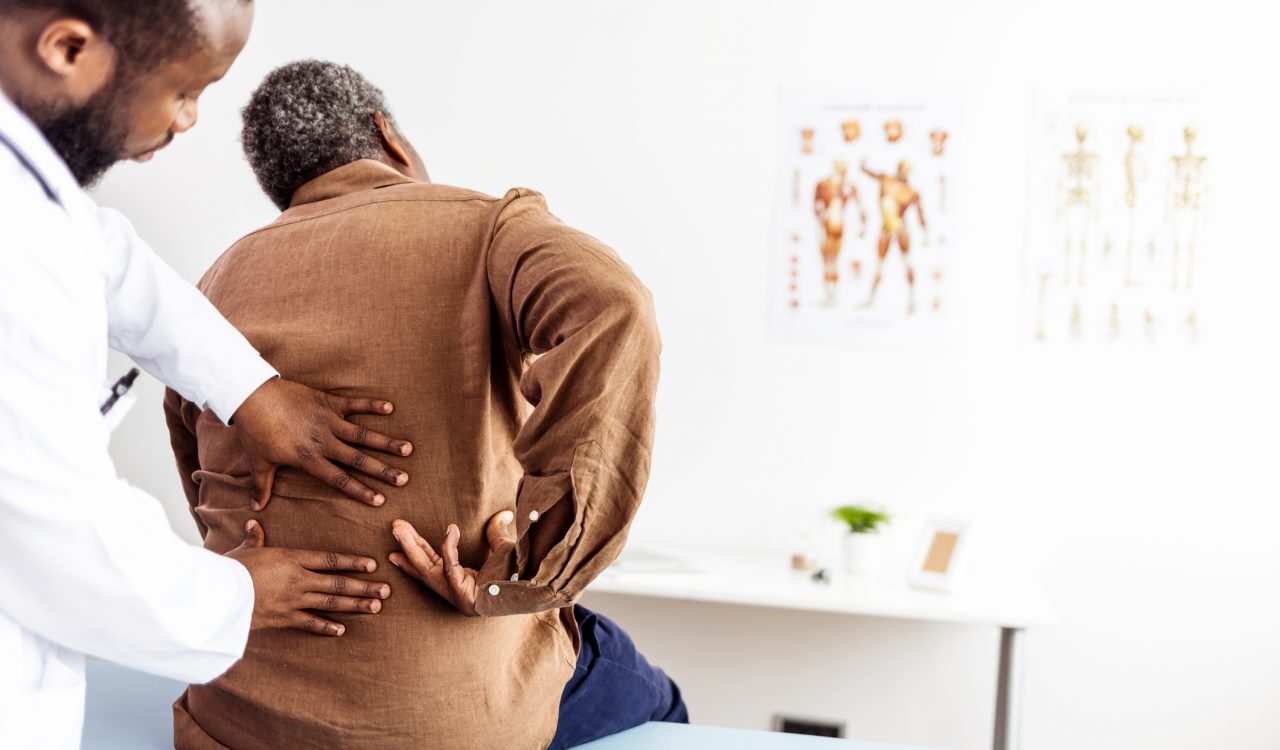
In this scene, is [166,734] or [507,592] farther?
[166,734]

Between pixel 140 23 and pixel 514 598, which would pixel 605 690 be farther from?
pixel 140 23

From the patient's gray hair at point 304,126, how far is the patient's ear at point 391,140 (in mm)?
19

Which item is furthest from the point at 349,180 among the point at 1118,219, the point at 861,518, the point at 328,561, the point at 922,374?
the point at 1118,219

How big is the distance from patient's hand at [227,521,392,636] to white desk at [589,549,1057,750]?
1.10m

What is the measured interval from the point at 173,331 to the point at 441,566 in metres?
0.36

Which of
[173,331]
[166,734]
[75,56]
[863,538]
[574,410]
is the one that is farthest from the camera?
[863,538]

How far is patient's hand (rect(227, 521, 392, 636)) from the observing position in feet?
3.58

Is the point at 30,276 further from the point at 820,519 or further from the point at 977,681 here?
the point at 977,681

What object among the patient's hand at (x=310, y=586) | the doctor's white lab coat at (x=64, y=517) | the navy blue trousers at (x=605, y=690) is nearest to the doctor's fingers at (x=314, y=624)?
the patient's hand at (x=310, y=586)

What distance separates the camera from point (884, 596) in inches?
85.1

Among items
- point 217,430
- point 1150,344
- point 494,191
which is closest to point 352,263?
point 217,430

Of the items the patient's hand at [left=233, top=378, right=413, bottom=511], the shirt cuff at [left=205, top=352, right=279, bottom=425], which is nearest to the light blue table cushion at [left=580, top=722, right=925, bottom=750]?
the patient's hand at [left=233, top=378, right=413, bottom=511]

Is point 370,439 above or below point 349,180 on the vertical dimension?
below

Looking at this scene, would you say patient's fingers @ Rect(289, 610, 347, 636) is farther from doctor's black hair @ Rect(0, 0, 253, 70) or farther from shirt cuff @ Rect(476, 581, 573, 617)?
doctor's black hair @ Rect(0, 0, 253, 70)
